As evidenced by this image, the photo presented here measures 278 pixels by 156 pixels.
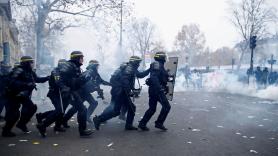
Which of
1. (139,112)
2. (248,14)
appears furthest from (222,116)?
(248,14)

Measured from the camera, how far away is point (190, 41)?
76438 millimetres

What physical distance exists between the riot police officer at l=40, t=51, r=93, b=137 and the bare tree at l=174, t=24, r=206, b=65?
7051 cm

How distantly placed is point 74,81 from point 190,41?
235ft

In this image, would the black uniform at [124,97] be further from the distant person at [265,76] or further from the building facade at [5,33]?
the distant person at [265,76]

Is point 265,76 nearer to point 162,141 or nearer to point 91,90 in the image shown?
point 91,90

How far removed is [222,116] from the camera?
10461 millimetres

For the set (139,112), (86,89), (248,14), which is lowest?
(139,112)

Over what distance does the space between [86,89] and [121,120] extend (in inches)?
62.9

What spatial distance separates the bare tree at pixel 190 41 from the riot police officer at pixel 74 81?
231 feet

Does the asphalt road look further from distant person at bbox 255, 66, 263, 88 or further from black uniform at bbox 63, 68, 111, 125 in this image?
distant person at bbox 255, 66, 263, 88

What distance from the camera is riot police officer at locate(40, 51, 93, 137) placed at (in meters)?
6.63

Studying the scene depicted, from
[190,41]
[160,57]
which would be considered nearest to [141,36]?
[190,41]

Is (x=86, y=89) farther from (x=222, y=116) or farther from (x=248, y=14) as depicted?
(x=248, y=14)

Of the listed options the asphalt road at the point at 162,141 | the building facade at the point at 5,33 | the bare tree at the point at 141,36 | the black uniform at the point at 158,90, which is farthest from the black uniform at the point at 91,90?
the bare tree at the point at 141,36
